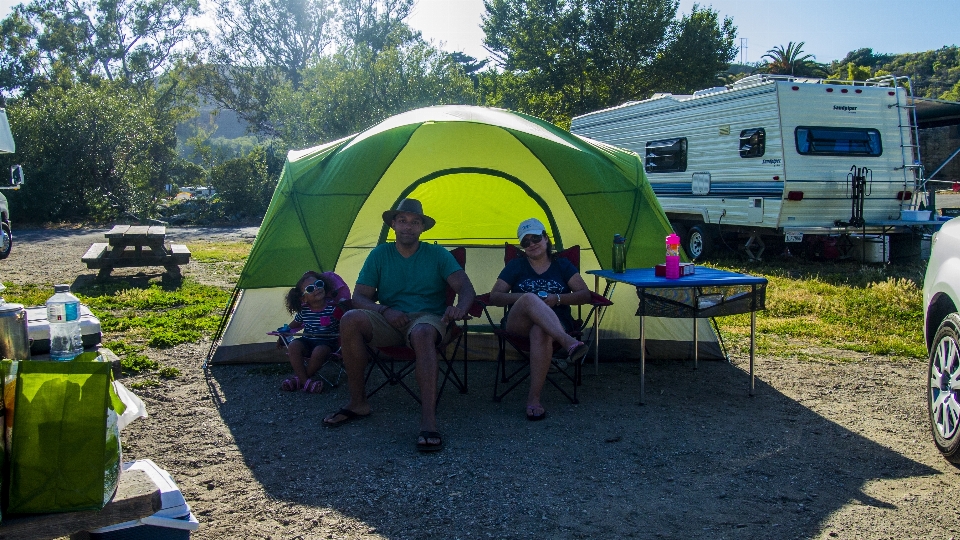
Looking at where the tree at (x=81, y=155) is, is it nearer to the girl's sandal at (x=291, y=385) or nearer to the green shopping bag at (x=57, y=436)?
the girl's sandal at (x=291, y=385)

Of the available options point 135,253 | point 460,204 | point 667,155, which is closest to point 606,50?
point 667,155

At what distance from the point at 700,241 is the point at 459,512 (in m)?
9.88

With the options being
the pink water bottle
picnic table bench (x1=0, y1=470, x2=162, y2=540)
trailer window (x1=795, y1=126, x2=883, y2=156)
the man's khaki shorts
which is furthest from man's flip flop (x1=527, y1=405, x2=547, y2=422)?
trailer window (x1=795, y1=126, x2=883, y2=156)

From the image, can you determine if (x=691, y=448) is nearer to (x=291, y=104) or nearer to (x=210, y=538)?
(x=210, y=538)

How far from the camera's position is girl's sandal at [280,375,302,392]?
505 cm

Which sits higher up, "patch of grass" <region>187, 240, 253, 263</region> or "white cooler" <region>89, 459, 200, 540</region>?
"patch of grass" <region>187, 240, 253, 263</region>

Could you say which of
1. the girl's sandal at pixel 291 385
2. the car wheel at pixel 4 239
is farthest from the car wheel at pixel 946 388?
the car wheel at pixel 4 239

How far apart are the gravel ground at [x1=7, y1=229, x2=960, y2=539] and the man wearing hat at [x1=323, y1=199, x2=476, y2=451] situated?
30 centimetres

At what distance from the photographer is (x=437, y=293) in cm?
480

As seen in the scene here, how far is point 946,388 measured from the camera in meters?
3.73

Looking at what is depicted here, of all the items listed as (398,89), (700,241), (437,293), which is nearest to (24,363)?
(437,293)

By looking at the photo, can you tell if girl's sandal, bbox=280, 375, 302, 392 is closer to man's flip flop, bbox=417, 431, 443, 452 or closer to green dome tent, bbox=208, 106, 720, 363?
green dome tent, bbox=208, 106, 720, 363

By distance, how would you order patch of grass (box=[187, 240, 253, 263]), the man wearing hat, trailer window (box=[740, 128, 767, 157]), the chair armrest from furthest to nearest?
patch of grass (box=[187, 240, 253, 263]), trailer window (box=[740, 128, 767, 157]), the chair armrest, the man wearing hat

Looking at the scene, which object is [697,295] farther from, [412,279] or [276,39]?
[276,39]
